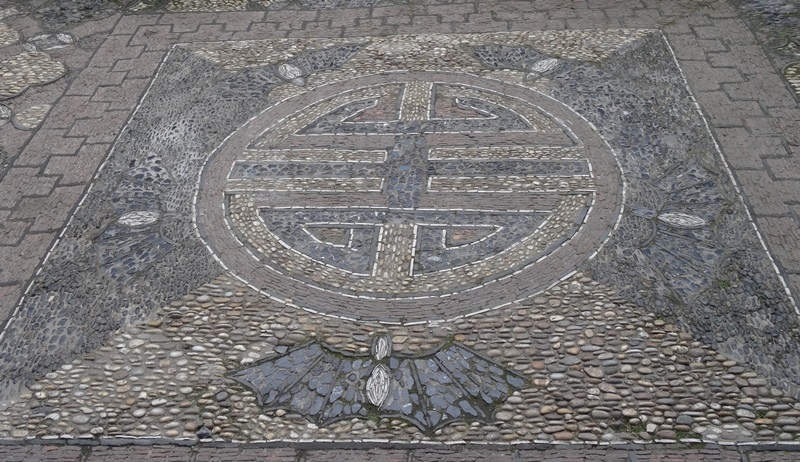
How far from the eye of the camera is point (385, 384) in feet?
14.6

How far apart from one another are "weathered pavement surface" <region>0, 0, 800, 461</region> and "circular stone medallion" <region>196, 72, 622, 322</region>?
3cm

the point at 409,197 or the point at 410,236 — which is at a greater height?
the point at 409,197

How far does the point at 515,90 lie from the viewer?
702 centimetres

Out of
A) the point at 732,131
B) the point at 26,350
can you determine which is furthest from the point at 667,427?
the point at 26,350

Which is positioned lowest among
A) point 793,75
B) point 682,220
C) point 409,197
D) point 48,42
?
point 682,220

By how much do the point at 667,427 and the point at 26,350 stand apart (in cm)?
406

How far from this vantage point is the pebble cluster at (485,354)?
4168mm

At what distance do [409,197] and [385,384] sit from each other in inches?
74.2

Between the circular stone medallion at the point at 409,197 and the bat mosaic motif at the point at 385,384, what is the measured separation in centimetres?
40

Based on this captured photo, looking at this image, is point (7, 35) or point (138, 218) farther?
point (7, 35)

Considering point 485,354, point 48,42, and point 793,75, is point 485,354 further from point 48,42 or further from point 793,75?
point 48,42

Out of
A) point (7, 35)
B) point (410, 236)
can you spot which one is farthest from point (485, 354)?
point (7, 35)

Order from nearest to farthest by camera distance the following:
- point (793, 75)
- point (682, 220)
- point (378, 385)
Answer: point (378, 385) < point (682, 220) < point (793, 75)

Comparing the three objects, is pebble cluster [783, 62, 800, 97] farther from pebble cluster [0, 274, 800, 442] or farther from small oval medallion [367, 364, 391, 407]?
small oval medallion [367, 364, 391, 407]
